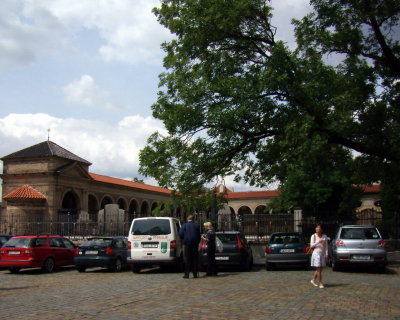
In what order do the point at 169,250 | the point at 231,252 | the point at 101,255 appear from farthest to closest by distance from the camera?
the point at 101,255, the point at 231,252, the point at 169,250

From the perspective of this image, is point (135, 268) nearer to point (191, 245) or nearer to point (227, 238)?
point (191, 245)

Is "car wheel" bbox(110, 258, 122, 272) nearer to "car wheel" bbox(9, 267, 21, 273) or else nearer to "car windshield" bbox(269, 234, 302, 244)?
"car wheel" bbox(9, 267, 21, 273)

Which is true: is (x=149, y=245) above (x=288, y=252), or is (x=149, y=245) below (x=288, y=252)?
above

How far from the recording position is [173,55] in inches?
799

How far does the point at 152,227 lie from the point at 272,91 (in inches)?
277

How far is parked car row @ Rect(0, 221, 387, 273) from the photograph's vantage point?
15.2m

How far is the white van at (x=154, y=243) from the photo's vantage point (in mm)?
15336

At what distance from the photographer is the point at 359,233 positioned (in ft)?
51.0

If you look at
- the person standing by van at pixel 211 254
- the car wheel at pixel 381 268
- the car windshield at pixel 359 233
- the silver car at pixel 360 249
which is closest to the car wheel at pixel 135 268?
the person standing by van at pixel 211 254

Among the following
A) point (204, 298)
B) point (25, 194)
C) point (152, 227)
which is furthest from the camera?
point (25, 194)

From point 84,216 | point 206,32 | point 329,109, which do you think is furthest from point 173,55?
point 84,216

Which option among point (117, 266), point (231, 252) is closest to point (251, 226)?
point (231, 252)

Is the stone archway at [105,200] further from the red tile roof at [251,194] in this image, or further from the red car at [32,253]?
the red car at [32,253]

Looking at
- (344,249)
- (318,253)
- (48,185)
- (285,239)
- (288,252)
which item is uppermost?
(48,185)
